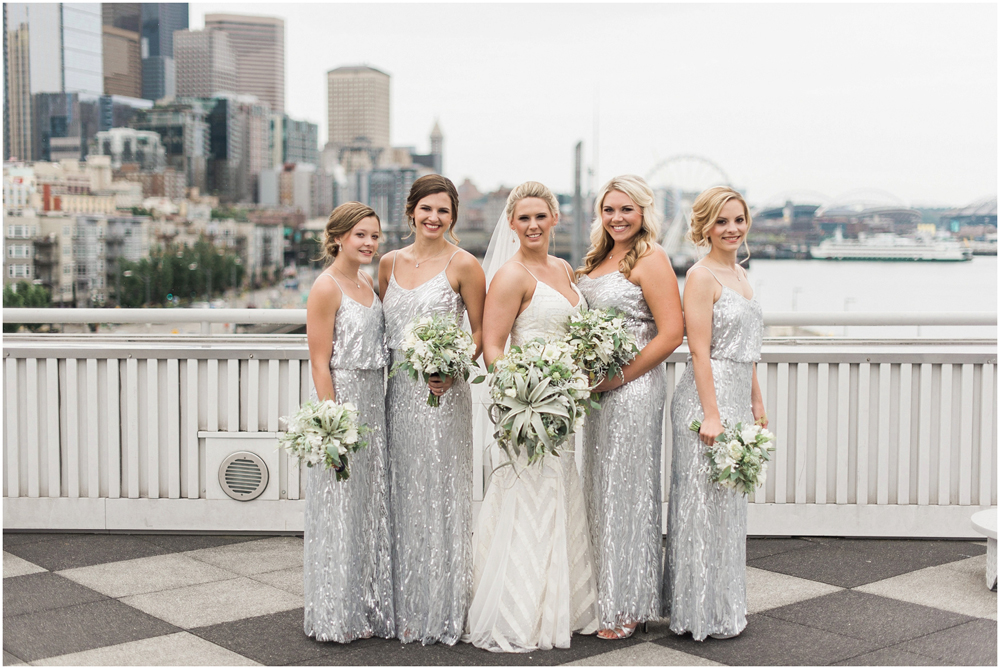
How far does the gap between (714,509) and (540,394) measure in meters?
0.78

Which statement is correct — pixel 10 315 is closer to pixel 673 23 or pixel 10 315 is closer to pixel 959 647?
pixel 959 647

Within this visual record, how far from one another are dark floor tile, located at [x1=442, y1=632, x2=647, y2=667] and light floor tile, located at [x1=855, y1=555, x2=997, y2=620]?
3.98 ft

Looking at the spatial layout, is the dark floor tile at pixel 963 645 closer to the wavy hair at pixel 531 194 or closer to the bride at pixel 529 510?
the bride at pixel 529 510

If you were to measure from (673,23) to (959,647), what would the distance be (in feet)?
313

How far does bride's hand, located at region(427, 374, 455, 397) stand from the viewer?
2908 millimetres

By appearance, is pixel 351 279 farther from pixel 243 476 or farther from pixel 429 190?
pixel 243 476

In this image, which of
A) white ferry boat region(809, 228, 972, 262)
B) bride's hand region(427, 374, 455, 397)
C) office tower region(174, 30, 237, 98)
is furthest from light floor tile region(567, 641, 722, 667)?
office tower region(174, 30, 237, 98)

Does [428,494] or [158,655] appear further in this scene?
[428,494]

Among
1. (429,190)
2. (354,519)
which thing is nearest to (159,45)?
(429,190)

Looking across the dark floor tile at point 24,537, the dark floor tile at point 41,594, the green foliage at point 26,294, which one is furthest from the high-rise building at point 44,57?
the dark floor tile at point 41,594

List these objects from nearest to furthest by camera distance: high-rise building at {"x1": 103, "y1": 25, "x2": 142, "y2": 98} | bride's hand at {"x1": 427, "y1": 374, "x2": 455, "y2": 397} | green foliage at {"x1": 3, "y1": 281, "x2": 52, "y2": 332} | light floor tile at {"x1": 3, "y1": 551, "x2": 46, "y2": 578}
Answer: bride's hand at {"x1": 427, "y1": 374, "x2": 455, "y2": 397}, light floor tile at {"x1": 3, "y1": 551, "x2": 46, "y2": 578}, green foliage at {"x1": 3, "y1": 281, "x2": 52, "y2": 332}, high-rise building at {"x1": 103, "y1": 25, "x2": 142, "y2": 98}

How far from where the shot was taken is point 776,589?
365cm

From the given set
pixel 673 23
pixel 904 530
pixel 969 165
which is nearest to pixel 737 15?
pixel 673 23

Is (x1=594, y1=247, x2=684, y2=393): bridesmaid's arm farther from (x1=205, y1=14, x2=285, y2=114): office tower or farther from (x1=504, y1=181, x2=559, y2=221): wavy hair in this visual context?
(x1=205, y1=14, x2=285, y2=114): office tower
